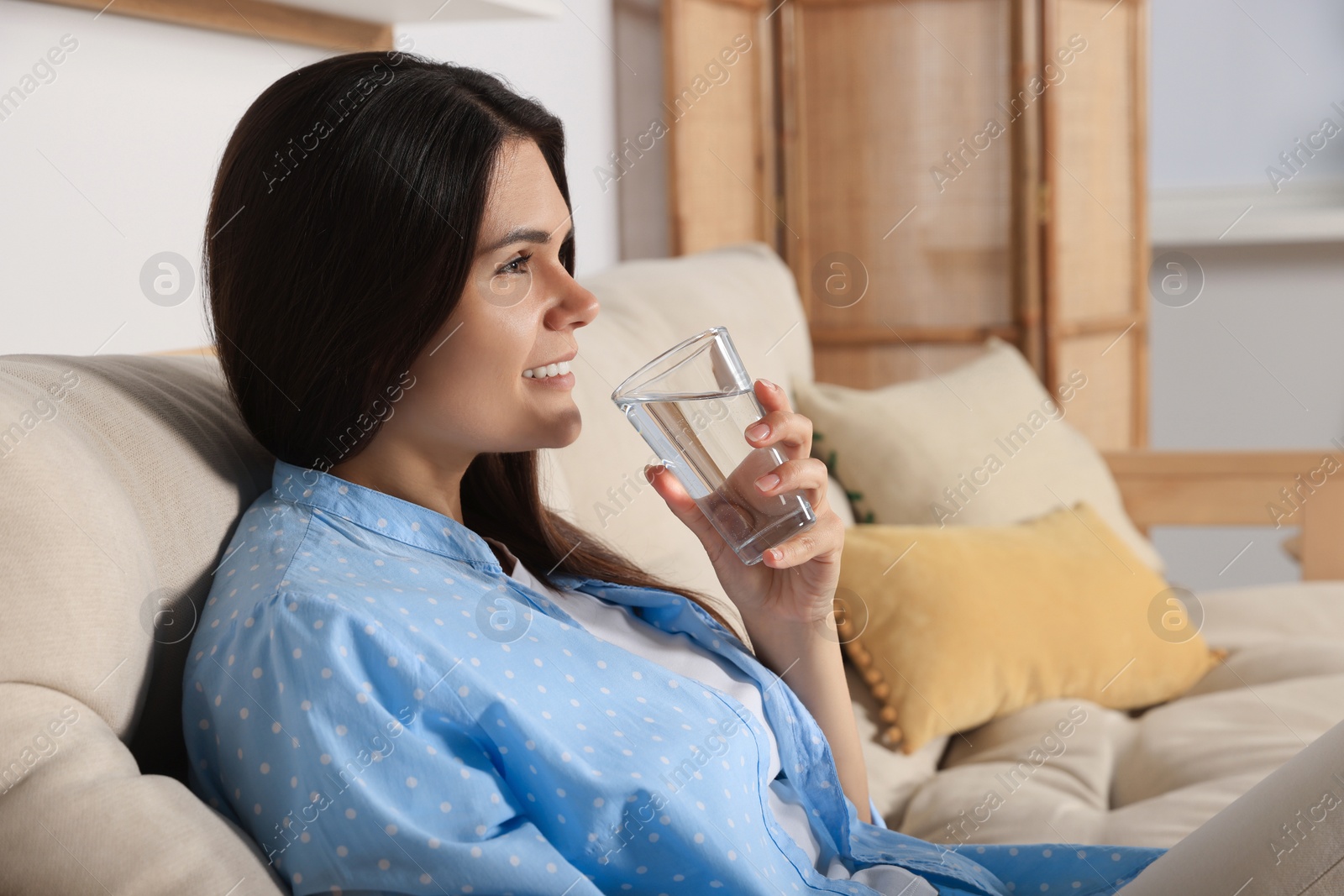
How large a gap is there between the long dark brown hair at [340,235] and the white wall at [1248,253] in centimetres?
320

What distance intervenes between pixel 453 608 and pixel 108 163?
715 millimetres

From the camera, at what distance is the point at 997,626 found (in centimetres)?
148

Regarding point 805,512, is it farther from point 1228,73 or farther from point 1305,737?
point 1228,73

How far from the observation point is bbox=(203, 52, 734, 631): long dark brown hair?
2.51 ft

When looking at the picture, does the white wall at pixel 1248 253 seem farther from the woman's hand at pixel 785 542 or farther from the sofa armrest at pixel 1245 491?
the woman's hand at pixel 785 542

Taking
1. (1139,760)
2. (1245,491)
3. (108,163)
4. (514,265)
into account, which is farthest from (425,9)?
(1245,491)

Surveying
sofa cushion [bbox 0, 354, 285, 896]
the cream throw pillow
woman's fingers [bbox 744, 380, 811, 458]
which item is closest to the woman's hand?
woman's fingers [bbox 744, 380, 811, 458]

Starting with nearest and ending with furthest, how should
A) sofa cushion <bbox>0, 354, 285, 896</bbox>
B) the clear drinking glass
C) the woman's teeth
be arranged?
sofa cushion <bbox>0, 354, 285, 896</bbox>, the clear drinking glass, the woman's teeth

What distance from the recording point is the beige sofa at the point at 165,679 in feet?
1.91

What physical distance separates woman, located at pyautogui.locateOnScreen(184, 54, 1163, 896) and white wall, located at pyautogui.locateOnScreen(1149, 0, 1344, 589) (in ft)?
9.92

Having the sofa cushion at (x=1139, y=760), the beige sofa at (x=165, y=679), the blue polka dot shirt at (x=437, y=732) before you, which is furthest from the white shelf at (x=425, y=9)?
the sofa cushion at (x=1139, y=760)

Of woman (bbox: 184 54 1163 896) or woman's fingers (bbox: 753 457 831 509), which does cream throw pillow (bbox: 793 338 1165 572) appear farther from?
woman's fingers (bbox: 753 457 831 509)

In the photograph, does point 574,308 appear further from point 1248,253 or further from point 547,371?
point 1248,253

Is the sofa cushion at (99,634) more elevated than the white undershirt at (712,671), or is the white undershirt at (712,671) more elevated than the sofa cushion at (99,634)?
the sofa cushion at (99,634)
